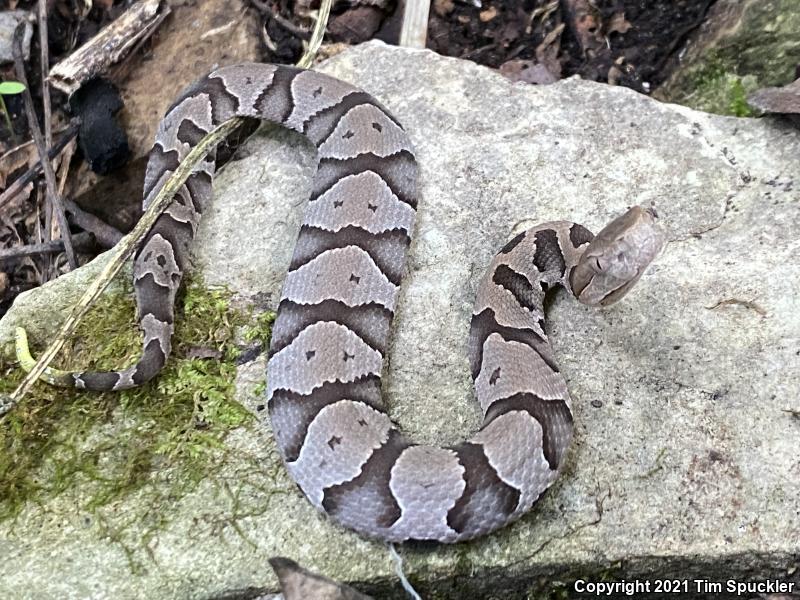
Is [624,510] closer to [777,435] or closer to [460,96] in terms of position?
[777,435]

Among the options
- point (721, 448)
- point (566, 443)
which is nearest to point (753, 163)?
point (721, 448)

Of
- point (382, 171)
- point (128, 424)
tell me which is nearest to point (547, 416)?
point (382, 171)

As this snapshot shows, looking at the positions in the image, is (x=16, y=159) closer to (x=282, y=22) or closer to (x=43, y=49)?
(x=43, y=49)

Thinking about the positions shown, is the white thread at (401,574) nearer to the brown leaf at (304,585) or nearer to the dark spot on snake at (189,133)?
the brown leaf at (304,585)

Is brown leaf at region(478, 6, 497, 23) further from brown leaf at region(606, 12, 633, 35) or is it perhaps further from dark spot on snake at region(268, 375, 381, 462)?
dark spot on snake at region(268, 375, 381, 462)

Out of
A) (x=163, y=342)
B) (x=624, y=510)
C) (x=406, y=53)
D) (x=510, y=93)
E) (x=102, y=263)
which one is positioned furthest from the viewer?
(x=406, y=53)
